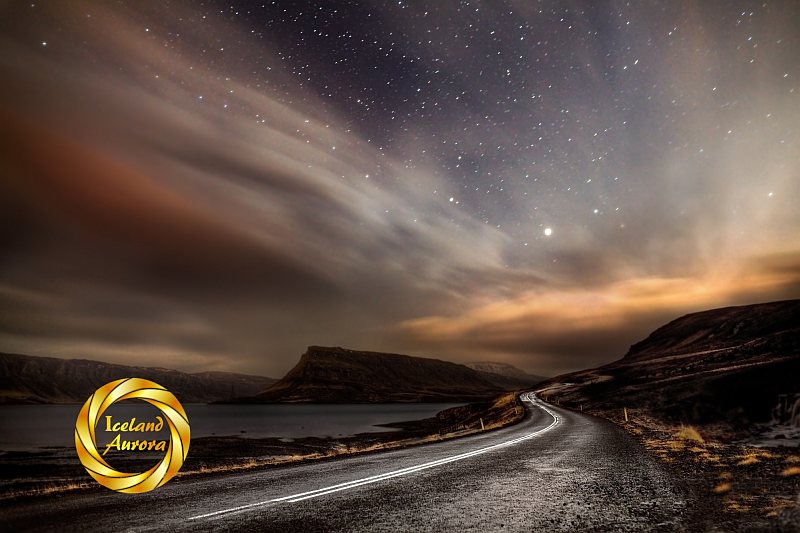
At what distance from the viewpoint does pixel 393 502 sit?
7.46 m

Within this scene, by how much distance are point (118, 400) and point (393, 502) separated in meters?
5.72

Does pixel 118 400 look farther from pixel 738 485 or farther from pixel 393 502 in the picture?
pixel 738 485

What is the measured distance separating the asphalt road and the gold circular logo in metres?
0.35

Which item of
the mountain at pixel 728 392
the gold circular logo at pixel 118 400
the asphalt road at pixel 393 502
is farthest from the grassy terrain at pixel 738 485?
the mountain at pixel 728 392

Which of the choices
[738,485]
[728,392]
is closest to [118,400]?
[738,485]

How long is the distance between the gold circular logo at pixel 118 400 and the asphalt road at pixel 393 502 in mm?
352

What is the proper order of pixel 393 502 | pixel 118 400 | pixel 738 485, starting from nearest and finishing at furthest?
1. pixel 393 502
2. pixel 738 485
3. pixel 118 400

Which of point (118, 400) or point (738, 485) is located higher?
point (118, 400)

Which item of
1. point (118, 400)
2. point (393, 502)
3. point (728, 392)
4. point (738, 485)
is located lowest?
point (728, 392)

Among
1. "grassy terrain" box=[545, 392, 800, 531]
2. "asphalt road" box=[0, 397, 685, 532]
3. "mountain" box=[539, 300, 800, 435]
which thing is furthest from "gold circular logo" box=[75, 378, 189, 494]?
"mountain" box=[539, 300, 800, 435]

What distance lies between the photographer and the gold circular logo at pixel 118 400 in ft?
27.7

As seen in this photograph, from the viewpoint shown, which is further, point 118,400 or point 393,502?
point 118,400

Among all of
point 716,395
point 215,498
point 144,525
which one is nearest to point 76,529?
point 144,525

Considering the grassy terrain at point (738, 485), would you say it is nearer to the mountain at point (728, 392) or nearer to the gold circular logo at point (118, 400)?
the gold circular logo at point (118, 400)
